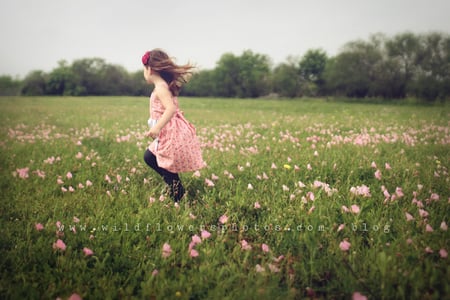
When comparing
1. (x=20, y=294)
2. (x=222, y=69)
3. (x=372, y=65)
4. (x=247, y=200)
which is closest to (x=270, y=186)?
(x=247, y=200)

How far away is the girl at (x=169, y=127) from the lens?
2996 millimetres

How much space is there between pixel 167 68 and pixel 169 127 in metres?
0.66

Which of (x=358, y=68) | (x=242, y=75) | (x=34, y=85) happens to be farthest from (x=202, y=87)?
(x=358, y=68)

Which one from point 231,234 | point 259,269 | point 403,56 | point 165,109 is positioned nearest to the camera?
point 259,269

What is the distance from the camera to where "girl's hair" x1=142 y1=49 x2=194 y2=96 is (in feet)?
10.1

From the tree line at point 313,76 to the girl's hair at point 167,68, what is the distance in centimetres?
1782

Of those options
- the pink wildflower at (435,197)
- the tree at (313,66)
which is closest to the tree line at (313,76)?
the tree at (313,66)

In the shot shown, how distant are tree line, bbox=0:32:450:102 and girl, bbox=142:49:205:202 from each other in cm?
1794

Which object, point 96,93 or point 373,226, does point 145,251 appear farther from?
point 96,93

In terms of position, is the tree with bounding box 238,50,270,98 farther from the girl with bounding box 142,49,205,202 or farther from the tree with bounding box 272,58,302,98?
the girl with bounding box 142,49,205,202

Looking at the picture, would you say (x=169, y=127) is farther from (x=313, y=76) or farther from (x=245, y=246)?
(x=313, y=76)

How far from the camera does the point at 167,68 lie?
309 cm

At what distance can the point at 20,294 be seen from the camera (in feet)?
5.65

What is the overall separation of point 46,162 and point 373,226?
4.49 metres
